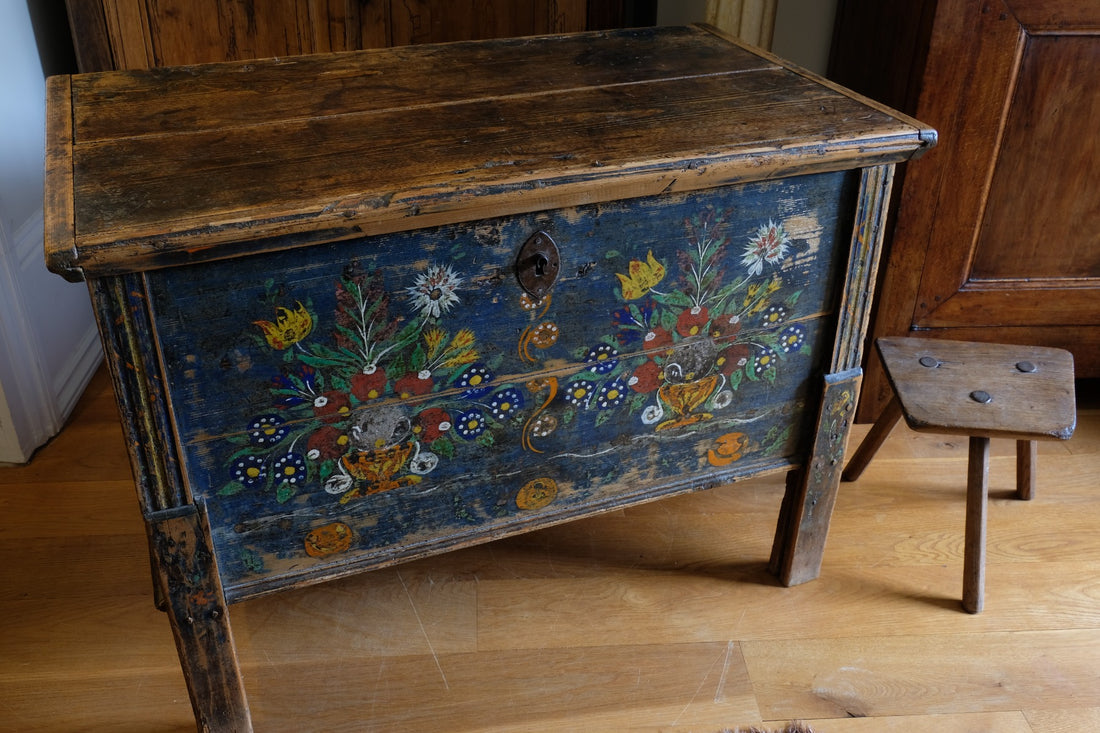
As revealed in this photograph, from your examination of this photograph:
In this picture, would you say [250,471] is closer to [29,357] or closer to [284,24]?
[29,357]

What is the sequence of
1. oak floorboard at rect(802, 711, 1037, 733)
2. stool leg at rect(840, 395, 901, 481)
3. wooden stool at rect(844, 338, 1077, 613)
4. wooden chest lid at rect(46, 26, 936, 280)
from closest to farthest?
wooden chest lid at rect(46, 26, 936, 280) → oak floorboard at rect(802, 711, 1037, 733) → wooden stool at rect(844, 338, 1077, 613) → stool leg at rect(840, 395, 901, 481)

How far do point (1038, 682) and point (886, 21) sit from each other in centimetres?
110

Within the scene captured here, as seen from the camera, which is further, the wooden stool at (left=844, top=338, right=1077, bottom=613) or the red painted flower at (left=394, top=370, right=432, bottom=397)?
the wooden stool at (left=844, top=338, right=1077, bottom=613)

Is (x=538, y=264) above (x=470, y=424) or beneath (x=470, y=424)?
above

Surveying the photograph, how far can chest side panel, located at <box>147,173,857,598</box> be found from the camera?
1071mm

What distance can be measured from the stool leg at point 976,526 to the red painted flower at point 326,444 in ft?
3.10

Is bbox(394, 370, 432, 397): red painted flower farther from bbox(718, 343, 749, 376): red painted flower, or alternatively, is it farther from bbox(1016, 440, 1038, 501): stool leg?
bbox(1016, 440, 1038, 501): stool leg

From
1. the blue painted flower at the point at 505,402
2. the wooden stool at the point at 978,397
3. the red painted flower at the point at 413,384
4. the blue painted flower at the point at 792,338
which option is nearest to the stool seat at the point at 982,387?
the wooden stool at the point at 978,397

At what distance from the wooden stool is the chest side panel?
0.21 m

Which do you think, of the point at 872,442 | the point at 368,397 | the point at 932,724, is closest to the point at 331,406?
the point at 368,397

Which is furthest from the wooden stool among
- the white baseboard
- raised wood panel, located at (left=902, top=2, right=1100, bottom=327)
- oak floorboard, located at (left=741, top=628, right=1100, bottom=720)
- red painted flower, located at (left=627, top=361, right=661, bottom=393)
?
the white baseboard

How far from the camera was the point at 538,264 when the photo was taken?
1145mm

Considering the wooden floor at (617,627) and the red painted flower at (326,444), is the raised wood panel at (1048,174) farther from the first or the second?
the red painted flower at (326,444)

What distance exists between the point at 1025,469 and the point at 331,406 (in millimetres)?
1265
